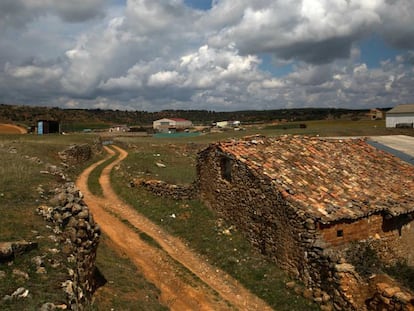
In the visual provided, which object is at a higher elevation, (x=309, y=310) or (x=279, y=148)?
(x=279, y=148)

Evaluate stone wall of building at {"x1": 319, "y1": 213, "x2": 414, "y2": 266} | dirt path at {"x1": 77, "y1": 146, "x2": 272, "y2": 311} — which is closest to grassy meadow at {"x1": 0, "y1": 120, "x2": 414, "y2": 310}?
dirt path at {"x1": 77, "y1": 146, "x2": 272, "y2": 311}

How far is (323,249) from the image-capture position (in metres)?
11.7

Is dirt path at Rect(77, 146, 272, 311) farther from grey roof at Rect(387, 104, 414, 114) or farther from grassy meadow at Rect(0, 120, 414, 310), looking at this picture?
grey roof at Rect(387, 104, 414, 114)

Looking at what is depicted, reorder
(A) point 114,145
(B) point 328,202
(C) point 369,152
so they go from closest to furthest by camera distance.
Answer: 1. (B) point 328,202
2. (C) point 369,152
3. (A) point 114,145

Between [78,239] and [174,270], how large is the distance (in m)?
4.84

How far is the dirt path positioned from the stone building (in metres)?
2.11

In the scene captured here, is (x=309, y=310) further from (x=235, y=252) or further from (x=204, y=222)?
(x=204, y=222)

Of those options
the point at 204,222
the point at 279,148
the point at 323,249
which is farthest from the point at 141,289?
the point at 279,148

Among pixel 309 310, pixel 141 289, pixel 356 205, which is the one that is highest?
pixel 356 205

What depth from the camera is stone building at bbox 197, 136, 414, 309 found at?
40.2 feet

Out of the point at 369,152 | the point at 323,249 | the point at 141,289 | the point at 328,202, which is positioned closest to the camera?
the point at 141,289

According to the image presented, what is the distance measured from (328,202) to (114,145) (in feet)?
136

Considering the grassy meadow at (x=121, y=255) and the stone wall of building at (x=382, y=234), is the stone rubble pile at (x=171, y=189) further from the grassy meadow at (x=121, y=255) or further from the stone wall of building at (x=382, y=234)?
the stone wall of building at (x=382, y=234)

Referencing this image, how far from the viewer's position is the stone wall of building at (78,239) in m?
8.16
